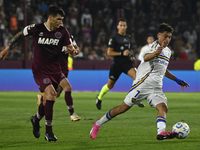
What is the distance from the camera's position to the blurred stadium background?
19250 millimetres

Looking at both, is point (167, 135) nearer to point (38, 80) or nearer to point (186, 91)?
point (38, 80)

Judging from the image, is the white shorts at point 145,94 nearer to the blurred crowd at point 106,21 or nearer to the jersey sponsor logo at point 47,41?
the jersey sponsor logo at point 47,41

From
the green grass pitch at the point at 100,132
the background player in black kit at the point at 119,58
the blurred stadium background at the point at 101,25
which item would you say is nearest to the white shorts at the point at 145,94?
the green grass pitch at the point at 100,132

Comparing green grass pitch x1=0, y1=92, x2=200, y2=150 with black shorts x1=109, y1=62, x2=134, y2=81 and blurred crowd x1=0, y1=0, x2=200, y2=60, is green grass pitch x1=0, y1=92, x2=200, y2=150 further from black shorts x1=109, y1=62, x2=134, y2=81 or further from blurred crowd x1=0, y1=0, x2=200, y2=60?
blurred crowd x1=0, y1=0, x2=200, y2=60

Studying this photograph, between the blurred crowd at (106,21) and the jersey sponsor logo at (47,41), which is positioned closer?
the jersey sponsor logo at (47,41)

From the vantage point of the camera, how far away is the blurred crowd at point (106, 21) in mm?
19641

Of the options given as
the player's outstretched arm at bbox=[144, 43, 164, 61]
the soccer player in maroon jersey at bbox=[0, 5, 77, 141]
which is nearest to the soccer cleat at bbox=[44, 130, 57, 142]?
the soccer player in maroon jersey at bbox=[0, 5, 77, 141]

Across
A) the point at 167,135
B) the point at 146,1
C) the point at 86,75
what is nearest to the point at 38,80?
the point at 167,135

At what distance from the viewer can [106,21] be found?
842 inches

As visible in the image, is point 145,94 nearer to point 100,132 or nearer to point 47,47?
point 100,132

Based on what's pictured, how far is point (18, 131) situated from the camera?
286 inches

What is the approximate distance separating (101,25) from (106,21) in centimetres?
57

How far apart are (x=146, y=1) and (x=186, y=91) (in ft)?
23.5

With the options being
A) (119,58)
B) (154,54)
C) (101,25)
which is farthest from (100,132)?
(101,25)
